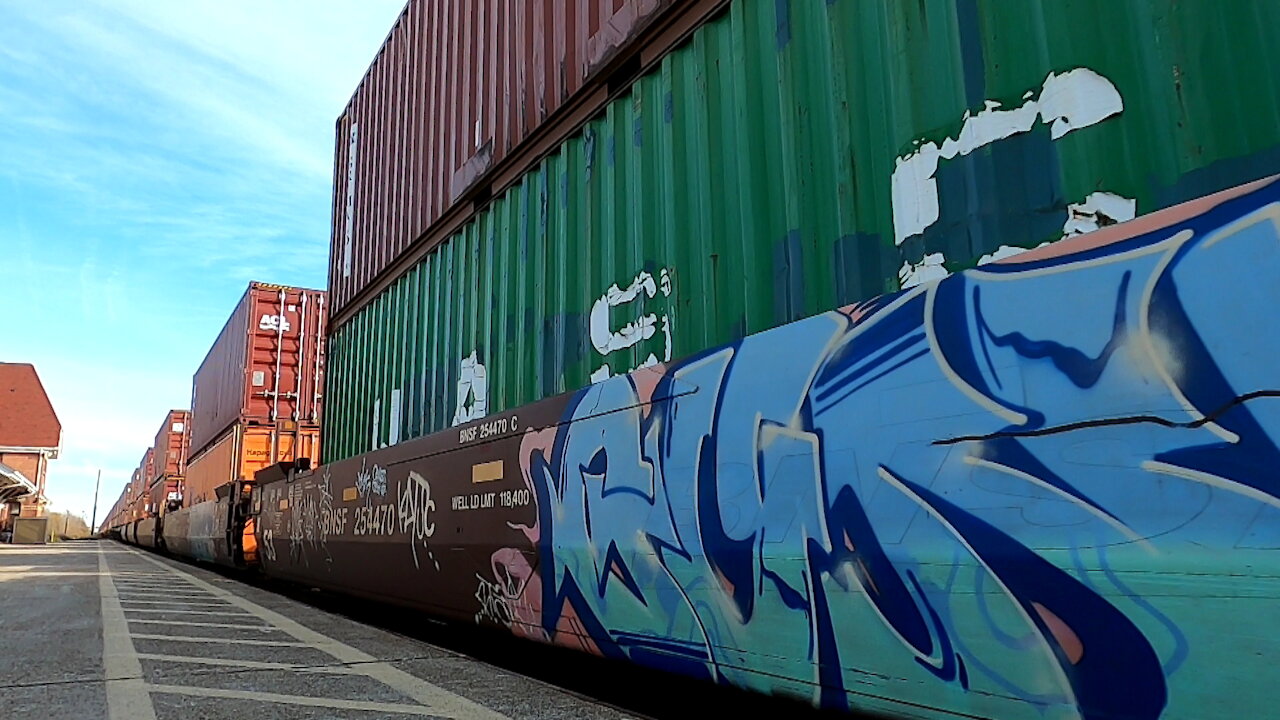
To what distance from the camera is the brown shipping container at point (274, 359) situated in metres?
17.3

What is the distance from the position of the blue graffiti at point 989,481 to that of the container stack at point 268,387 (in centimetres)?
1423

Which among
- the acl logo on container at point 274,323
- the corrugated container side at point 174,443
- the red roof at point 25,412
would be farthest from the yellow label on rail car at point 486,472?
the red roof at point 25,412

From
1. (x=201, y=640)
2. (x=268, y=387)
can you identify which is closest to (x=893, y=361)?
(x=201, y=640)

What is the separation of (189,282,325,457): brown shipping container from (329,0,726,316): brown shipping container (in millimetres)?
7931

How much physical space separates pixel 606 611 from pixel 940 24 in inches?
118

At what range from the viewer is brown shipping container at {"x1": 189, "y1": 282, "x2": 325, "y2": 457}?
17328mm

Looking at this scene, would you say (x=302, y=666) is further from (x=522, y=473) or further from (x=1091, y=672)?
(x=1091, y=672)

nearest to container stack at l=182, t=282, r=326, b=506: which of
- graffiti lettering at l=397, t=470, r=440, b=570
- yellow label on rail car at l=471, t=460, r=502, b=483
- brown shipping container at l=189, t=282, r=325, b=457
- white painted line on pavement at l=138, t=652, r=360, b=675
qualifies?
brown shipping container at l=189, t=282, r=325, b=457

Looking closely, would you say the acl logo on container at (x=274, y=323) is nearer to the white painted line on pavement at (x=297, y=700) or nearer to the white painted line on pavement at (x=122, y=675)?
the white painted line on pavement at (x=122, y=675)

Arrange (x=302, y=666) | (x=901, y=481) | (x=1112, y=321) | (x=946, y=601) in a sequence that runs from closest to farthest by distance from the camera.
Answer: (x=1112, y=321)
(x=946, y=601)
(x=901, y=481)
(x=302, y=666)

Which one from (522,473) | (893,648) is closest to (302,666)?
(522,473)

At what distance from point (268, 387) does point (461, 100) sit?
12674mm

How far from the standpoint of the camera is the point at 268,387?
17547 millimetres

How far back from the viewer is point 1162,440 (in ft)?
6.68
